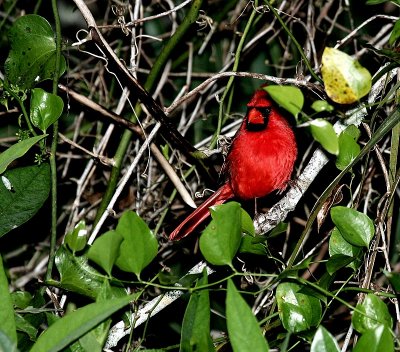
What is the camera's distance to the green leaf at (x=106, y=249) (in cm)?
125

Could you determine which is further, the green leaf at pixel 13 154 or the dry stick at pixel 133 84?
the dry stick at pixel 133 84

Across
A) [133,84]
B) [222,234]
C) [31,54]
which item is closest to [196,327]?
[222,234]

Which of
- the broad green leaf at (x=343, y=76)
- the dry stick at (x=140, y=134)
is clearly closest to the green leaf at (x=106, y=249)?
the broad green leaf at (x=343, y=76)

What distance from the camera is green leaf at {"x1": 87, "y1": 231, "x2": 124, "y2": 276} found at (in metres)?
1.25

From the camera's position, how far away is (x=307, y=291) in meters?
1.54

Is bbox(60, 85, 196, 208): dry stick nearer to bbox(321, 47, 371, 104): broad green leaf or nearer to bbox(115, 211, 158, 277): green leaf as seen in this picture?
bbox(115, 211, 158, 277): green leaf

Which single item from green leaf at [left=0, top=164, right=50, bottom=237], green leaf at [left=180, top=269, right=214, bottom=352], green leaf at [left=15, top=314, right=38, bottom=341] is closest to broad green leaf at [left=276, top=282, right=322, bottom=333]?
green leaf at [left=180, top=269, right=214, bottom=352]

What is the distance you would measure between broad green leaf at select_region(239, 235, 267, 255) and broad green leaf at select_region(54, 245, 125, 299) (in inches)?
12.2

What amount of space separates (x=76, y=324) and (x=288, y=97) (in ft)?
1.73

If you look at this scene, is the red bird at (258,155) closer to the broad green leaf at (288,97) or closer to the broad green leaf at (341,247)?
the broad green leaf at (341,247)

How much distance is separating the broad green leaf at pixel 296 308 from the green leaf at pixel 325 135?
45cm

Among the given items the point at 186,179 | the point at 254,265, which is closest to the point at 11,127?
the point at 186,179

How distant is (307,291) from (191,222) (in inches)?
42.6

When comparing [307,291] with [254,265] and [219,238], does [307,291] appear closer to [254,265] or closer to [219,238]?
[219,238]
